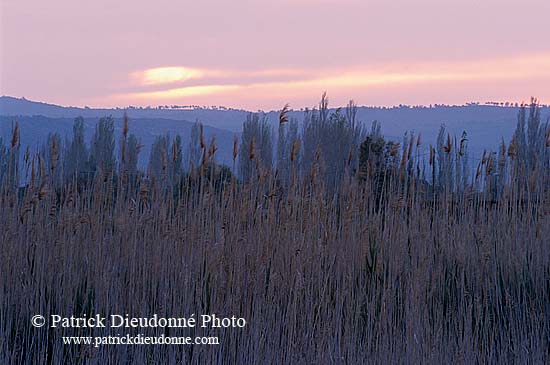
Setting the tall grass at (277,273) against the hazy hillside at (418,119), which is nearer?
the tall grass at (277,273)

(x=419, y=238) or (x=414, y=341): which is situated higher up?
(x=419, y=238)

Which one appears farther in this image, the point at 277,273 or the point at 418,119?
the point at 418,119

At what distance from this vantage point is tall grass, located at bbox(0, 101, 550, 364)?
13.7 feet

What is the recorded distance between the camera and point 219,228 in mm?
4762

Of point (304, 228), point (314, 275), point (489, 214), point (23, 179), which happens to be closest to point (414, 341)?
point (314, 275)

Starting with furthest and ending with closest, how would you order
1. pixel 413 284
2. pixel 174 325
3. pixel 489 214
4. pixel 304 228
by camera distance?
pixel 489 214 < pixel 304 228 < pixel 413 284 < pixel 174 325

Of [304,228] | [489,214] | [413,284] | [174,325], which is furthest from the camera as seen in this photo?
[489,214]

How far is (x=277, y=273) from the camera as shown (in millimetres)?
4504

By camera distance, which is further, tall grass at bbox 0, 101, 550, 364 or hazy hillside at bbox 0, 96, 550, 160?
hazy hillside at bbox 0, 96, 550, 160

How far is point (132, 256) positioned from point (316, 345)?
1228mm

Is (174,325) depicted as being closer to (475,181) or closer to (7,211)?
(7,211)

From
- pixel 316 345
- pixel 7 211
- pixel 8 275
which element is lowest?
pixel 316 345

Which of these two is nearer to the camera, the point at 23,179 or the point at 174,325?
the point at 174,325

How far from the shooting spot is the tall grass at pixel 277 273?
4168 millimetres
